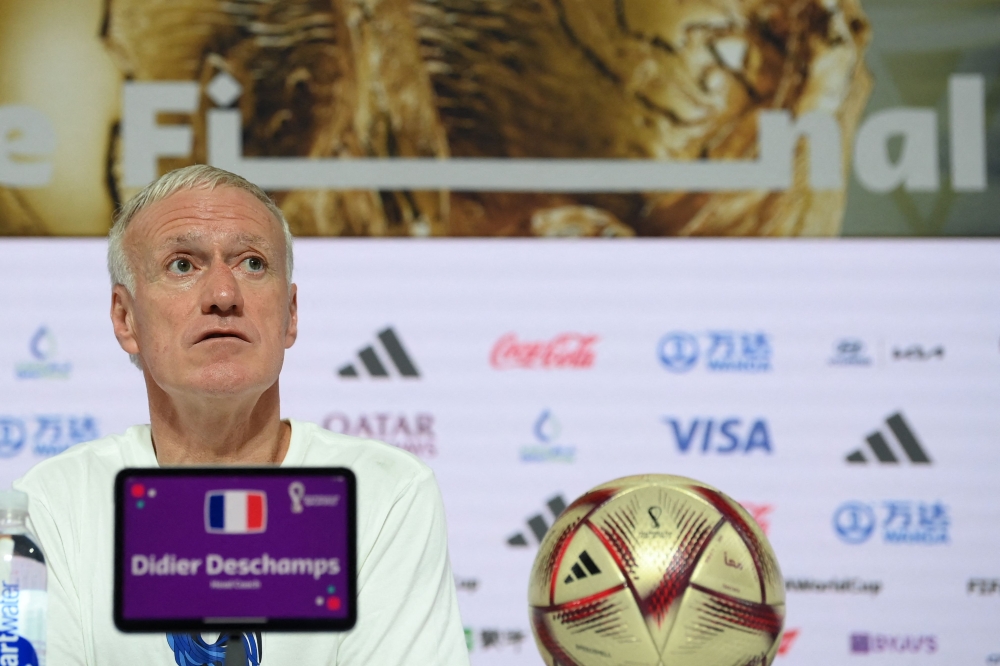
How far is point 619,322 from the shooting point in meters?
4.13

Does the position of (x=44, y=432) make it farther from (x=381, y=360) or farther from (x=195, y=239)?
(x=195, y=239)

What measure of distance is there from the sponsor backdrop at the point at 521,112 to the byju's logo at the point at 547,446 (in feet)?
2.31

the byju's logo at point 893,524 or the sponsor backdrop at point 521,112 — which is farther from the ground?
→ the sponsor backdrop at point 521,112

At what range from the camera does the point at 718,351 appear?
4.11 meters

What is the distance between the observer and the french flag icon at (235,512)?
3.25 ft

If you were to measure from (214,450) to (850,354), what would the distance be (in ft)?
9.91

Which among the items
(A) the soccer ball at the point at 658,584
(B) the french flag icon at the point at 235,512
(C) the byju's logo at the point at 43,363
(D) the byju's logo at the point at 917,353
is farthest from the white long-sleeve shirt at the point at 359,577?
(D) the byju's logo at the point at 917,353

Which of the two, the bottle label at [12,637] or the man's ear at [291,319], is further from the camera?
the man's ear at [291,319]

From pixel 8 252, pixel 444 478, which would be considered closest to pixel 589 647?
pixel 444 478

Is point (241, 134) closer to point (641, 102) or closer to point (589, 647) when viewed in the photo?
point (641, 102)

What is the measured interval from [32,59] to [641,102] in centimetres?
226

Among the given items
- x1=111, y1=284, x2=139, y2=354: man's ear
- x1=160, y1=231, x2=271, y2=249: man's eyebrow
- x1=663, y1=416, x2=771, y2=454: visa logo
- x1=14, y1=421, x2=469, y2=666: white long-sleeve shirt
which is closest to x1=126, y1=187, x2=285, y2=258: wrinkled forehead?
x1=160, y1=231, x2=271, y2=249: man's eyebrow

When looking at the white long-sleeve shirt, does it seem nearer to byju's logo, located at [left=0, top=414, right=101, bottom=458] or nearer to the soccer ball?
the soccer ball

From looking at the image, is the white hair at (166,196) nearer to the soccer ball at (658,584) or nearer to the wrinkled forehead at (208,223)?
the wrinkled forehead at (208,223)
